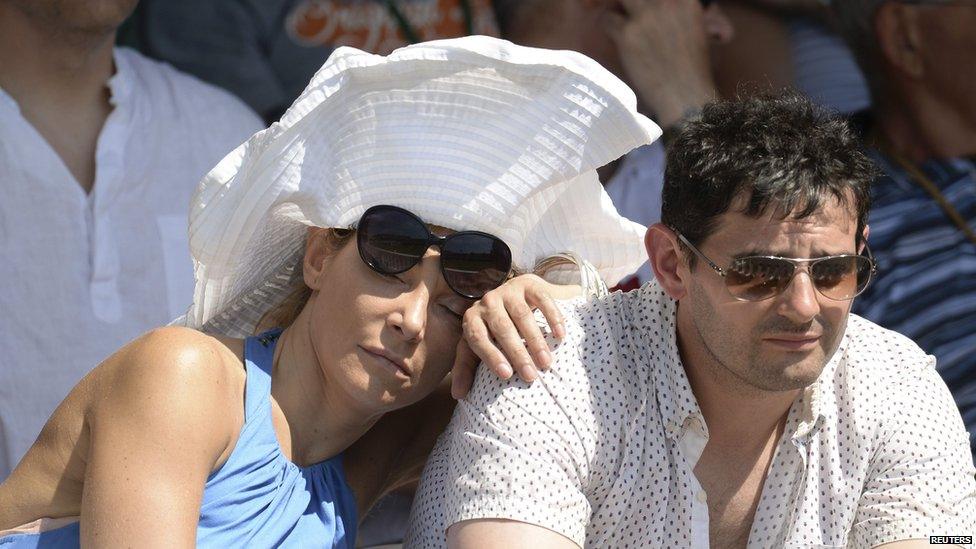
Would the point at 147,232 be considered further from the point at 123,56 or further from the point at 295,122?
the point at 295,122

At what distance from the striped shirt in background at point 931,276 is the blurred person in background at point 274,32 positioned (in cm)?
146

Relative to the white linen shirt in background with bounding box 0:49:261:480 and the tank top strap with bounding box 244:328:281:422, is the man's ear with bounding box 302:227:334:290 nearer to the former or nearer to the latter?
the tank top strap with bounding box 244:328:281:422

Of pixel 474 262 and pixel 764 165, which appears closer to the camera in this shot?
pixel 764 165

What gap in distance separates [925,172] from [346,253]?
85.2 inches

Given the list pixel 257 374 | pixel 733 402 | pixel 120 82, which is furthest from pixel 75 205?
pixel 733 402

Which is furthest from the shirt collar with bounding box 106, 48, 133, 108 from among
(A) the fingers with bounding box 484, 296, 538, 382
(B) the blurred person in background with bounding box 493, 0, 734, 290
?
(A) the fingers with bounding box 484, 296, 538, 382

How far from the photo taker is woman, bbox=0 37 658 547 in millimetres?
2098

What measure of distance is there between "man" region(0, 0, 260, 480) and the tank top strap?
1170 mm

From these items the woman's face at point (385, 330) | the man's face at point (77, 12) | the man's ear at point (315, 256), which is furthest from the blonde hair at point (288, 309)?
the man's face at point (77, 12)

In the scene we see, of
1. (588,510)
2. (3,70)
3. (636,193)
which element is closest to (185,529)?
(588,510)

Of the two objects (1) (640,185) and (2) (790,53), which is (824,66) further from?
(1) (640,185)

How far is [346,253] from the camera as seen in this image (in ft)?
7.45

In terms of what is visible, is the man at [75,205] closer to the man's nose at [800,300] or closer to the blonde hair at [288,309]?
the blonde hair at [288,309]

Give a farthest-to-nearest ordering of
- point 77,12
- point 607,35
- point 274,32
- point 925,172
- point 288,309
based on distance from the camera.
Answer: point 274,32, point 607,35, point 925,172, point 77,12, point 288,309
